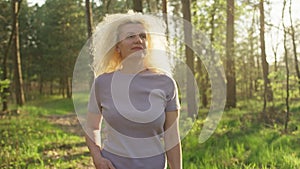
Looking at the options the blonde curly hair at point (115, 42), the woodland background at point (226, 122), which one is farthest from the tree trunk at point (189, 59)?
the blonde curly hair at point (115, 42)

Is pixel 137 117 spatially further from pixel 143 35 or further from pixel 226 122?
pixel 226 122

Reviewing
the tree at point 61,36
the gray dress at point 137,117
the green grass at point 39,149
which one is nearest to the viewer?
the gray dress at point 137,117

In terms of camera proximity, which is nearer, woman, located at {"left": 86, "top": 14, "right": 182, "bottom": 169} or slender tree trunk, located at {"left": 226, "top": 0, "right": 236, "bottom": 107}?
woman, located at {"left": 86, "top": 14, "right": 182, "bottom": 169}

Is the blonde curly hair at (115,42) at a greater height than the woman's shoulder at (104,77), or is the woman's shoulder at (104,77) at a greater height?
the blonde curly hair at (115,42)

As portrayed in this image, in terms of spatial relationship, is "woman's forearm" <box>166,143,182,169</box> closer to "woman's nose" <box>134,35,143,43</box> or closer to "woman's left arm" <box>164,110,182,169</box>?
"woman's left arm" <box>164,110,182,169</box>

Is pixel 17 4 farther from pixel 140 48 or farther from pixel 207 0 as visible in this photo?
pixel 140 48

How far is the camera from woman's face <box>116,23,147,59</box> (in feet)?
7.34

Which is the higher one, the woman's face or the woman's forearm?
the woman's face

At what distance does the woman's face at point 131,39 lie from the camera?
224 centimetres

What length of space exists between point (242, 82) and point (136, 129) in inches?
931

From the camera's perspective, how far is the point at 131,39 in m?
2.24

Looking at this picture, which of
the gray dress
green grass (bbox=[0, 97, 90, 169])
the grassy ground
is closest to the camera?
the gray dress

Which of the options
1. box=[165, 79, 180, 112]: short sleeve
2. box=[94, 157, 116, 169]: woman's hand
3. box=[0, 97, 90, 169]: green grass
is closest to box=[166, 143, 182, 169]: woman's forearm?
box=[165, 79, 180, 112]: short sleeve

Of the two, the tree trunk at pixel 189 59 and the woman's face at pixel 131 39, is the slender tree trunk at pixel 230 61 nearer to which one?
the tree trunk at pixel 189 59
